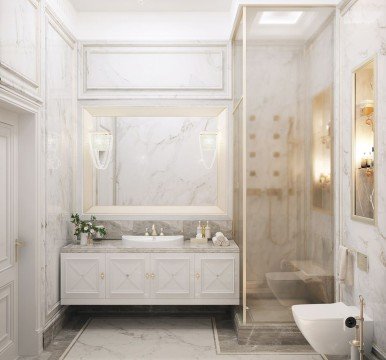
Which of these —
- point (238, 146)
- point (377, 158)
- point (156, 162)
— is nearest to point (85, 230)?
point (156, 162)

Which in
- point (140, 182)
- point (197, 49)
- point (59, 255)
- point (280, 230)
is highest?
point (197, 49)

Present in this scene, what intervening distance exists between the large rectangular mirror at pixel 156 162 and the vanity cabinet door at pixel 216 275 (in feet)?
2.17

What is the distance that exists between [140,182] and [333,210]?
1.85 metres

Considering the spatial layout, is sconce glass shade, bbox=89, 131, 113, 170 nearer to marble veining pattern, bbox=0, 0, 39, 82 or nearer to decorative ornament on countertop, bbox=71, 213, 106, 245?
decorative ornament on countertop, bbox=71, 213, 106, 245

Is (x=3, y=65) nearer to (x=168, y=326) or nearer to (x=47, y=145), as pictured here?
(x=47, y=145)

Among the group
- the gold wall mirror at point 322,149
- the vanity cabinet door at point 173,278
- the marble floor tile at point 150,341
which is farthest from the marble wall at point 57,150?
the gold wall mirror at point 322,149

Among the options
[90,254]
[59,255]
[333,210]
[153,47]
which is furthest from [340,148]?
[59,255]

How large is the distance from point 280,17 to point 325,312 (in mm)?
2208

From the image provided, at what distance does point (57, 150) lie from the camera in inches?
143

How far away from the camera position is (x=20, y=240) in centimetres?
318

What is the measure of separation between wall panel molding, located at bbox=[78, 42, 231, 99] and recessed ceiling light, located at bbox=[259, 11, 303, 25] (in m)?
0.80

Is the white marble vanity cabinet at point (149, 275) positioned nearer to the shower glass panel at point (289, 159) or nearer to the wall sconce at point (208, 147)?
Result: the shower glass panel at point (289, 159)

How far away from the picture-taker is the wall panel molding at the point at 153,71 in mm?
4121

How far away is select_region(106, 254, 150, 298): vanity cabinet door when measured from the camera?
3.72 m
